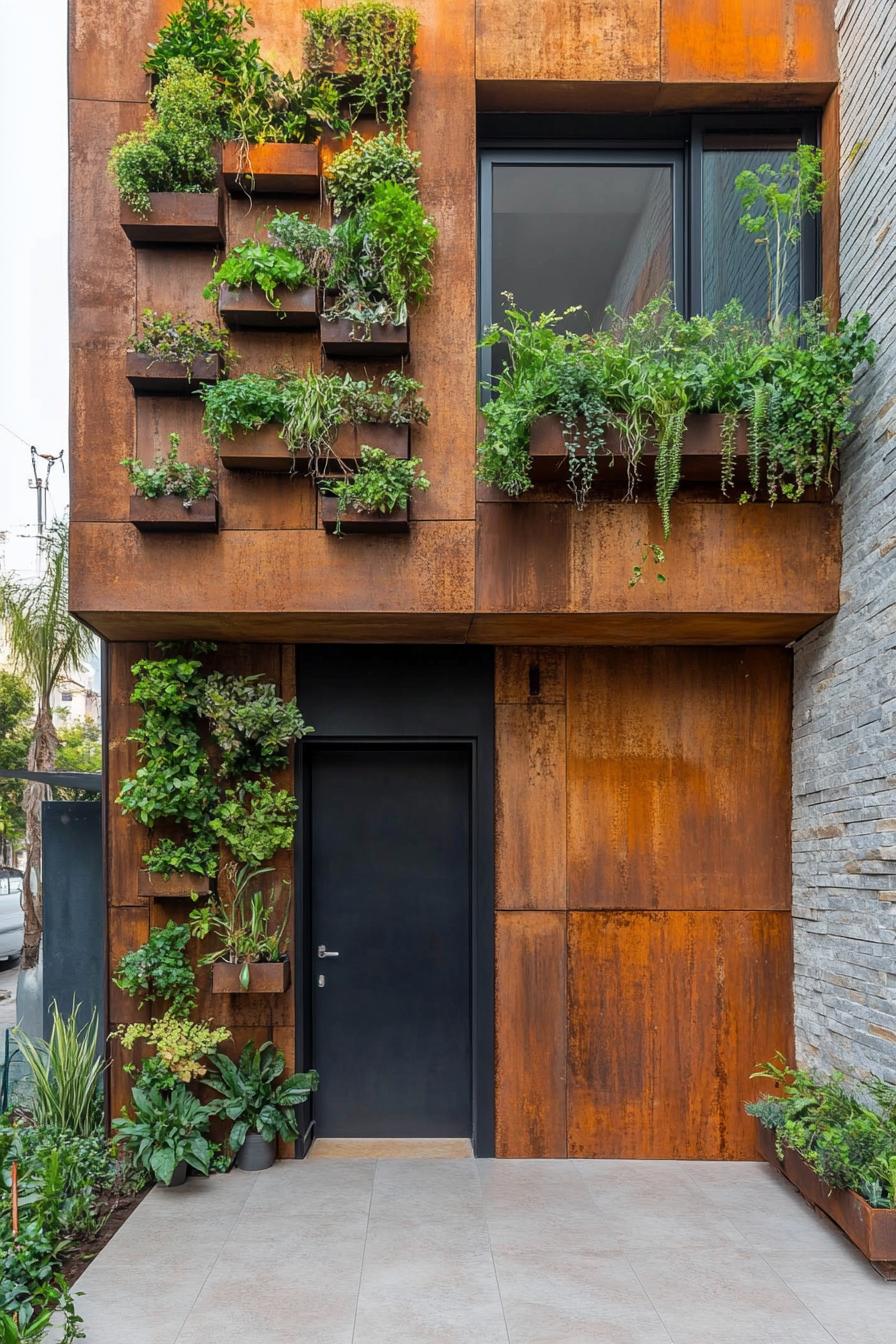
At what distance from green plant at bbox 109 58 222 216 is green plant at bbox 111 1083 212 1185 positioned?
14.1 feet

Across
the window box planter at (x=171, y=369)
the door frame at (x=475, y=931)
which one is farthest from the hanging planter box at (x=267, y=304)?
the door frame at (x=475, y=931)

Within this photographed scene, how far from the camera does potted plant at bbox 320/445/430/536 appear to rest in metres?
4.37

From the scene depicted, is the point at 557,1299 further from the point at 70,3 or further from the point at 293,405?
the point at 70,3

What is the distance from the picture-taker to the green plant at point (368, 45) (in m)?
4.55

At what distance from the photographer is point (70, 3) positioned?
15.4 feet

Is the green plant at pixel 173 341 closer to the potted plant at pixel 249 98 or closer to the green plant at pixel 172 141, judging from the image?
the green plant at pixel 172 141

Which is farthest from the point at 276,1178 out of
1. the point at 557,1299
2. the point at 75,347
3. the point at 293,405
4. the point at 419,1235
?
the point at 75,347

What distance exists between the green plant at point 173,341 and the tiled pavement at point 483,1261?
393 centimetres

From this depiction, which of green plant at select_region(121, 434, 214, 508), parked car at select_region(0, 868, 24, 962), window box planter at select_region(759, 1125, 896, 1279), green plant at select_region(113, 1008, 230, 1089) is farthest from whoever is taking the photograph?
parked car at select_region(0, 868, 24, 962)

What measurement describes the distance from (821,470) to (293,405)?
2.47 metres

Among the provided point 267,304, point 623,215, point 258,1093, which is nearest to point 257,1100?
point 258,1093

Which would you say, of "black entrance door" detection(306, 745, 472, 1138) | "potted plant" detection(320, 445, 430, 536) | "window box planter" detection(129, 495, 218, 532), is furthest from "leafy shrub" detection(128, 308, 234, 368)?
"black entrance door" detection(306, 745, 472, 1138)

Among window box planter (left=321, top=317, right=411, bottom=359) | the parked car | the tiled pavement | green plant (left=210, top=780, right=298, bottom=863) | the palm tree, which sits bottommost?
the parked car

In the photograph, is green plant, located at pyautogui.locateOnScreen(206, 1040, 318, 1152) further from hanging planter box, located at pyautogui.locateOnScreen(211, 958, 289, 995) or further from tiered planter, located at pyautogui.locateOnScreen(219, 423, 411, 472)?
tiered planter, located at pyautogui.locateOnScreen(219, 423, 411, 472)
